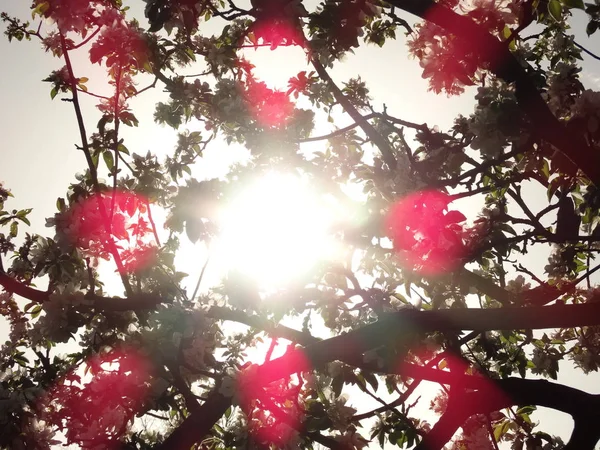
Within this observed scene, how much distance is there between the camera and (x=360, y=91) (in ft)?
17.7

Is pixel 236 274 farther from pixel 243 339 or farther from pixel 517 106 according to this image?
pixel 517 106

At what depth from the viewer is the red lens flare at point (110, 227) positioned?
324 centimetres

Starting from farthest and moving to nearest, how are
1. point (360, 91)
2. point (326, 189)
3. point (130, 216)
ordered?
point (360, 91)
point (326, 189)
point (130, 216)

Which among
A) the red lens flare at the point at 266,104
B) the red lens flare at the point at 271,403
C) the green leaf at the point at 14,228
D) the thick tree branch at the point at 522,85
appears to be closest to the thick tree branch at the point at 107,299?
the red lens flare at the point at 271,403

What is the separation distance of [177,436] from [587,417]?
2411 mm

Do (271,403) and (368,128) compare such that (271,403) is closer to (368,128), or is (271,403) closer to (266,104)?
(368,128)

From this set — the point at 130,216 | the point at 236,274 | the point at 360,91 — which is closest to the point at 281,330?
the point at 236,274

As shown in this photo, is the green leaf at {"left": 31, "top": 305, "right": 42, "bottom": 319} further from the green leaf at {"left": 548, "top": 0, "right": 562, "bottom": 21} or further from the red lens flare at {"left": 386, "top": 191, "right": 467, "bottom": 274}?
the green leaf at {"left": 548, "top": 0, "right": 562, "bottom": 21}

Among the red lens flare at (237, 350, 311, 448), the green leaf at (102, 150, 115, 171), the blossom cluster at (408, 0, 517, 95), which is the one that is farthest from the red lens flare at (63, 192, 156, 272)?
the blossom cluster at (408, 0, 517, 95)

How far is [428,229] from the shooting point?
2803 mm

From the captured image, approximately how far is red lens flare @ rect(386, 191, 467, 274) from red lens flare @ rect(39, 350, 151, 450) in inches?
81.1

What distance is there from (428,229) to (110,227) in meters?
2.26

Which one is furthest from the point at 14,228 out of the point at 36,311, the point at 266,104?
the point at 266,104

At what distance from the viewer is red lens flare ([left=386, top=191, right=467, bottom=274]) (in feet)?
9.05
